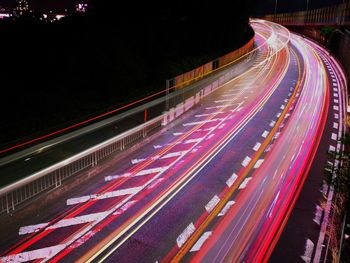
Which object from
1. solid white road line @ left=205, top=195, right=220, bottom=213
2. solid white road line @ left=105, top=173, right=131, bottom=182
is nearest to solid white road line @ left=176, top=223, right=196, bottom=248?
solid white road line @ left=205, top=195, right=220, bottom=213

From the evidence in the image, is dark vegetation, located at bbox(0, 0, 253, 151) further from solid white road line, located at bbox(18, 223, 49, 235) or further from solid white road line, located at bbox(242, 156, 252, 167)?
solid white road line, located at bbox(242, 156, 252, 167)

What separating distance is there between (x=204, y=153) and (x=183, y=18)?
2536cm

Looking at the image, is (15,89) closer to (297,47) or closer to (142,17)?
(142,17)

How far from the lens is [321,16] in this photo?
7181cm

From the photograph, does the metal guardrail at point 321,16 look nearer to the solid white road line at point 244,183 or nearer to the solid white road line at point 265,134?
the solid white road line at point 265,134

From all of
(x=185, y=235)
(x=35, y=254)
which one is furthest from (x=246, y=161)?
(x=35, y=254)

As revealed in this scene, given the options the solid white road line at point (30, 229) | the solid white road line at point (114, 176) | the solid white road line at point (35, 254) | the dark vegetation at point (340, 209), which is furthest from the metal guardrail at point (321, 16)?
the solid white road line at point (35, 254)

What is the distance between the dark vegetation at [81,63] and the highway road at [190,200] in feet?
15.4

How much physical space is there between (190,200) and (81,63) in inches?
577

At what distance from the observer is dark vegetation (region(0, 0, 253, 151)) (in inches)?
758

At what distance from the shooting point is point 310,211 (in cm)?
1220

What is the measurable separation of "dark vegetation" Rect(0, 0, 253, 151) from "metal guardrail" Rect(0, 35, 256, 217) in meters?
2.17

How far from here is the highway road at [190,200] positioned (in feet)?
32.0

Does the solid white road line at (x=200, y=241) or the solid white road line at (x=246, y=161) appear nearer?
the solid white road line at (x=200, y=241)
